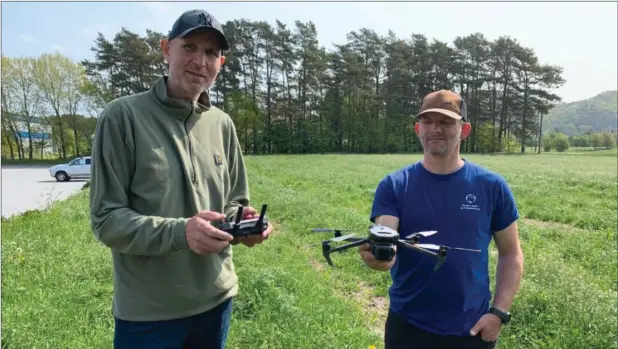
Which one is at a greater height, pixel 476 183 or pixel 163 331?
pixel 476 183

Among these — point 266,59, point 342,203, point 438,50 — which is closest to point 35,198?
point 342,203

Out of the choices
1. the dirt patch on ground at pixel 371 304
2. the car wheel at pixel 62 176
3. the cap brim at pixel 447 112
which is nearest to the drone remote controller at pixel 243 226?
the cap brim at pixel 447 112

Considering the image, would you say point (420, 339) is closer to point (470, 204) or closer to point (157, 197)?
point (470, 204)

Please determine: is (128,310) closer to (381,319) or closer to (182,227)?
(182,227)

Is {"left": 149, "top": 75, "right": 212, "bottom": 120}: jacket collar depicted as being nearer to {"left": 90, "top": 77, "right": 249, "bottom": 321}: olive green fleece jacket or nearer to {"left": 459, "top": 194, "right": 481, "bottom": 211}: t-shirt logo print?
{"left": 90, "top": 77, "right": 249, "bottom": 321}: olive green fleece jacket

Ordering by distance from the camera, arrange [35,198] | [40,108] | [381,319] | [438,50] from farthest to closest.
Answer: [438,50] < [40,108] < [35,198] < [381,319]

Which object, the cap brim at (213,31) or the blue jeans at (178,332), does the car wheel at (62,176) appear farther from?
the cap brim at (213,31)

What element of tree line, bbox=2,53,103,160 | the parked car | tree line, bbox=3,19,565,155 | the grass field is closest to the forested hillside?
tree line, bbox=3,19,565,155
